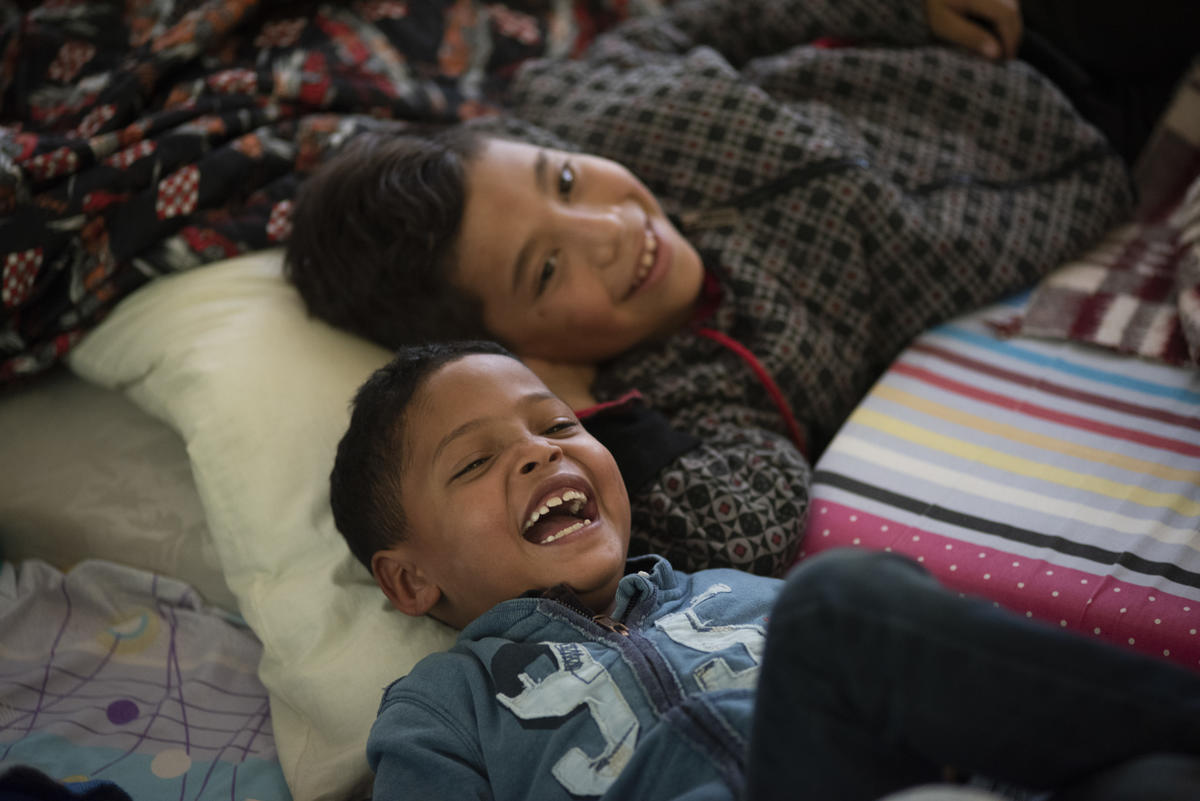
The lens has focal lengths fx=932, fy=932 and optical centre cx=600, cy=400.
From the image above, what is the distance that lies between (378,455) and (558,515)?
20 cm

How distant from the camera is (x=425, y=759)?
2.57 ft

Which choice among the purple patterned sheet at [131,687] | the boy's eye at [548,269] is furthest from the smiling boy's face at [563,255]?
the purple patterned sheet at [131,687]

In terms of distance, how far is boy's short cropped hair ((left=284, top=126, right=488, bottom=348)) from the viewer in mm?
1196

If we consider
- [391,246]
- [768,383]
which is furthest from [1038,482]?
[391,246]

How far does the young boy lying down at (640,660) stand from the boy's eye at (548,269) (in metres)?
0.22

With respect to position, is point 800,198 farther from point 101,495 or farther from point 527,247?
point 101,495

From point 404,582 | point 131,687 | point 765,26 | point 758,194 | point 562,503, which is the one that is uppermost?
point 765,26

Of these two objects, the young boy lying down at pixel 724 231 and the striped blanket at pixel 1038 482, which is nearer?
the striped blanket at pixel 1038 482

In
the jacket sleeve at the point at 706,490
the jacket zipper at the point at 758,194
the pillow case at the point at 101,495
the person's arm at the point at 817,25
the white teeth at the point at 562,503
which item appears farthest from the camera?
the person's arm at the point at 817,25

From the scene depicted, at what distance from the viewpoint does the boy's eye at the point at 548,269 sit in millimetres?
1206

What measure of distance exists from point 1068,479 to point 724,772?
23.2 inches

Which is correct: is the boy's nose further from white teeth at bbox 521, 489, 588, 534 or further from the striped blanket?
the striped blanket

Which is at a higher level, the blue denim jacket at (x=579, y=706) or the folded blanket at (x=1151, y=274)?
the folded blanket at (x=1151, y=274)

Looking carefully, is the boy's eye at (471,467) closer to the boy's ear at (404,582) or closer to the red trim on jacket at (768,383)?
the boy's ear at (404,582)
